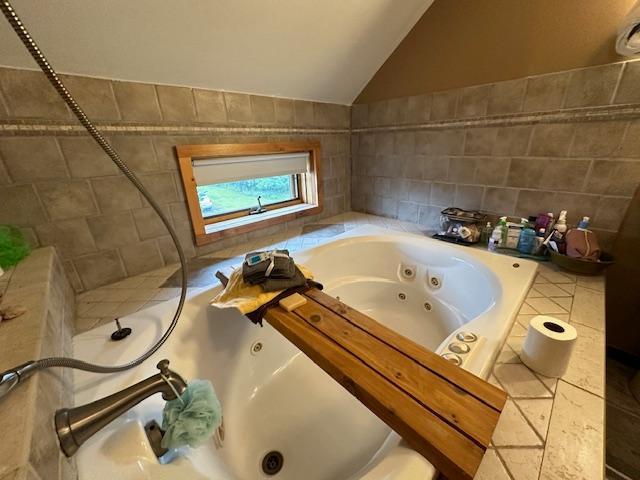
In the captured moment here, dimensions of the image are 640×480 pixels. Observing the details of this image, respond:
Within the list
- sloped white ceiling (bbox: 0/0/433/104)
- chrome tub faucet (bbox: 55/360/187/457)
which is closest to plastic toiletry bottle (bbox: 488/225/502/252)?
sloped white ceiling (bbox: 0/0/433/104)

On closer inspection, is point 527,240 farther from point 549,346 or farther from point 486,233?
point 549,346

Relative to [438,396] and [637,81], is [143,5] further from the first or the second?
[637,81]

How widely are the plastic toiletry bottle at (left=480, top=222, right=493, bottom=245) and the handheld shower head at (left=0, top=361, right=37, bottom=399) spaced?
6.48ft

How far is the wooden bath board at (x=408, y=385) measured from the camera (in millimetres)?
559

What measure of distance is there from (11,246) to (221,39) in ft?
4.04

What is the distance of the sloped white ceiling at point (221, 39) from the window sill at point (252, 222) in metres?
0.83

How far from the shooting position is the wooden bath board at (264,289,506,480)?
0.56 m

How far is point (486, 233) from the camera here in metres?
1.64

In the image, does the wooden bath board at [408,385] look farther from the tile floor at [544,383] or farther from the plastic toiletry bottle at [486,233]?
the plastic toiletry bottle at [486,233]

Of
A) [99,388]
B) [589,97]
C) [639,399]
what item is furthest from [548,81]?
[99,388]

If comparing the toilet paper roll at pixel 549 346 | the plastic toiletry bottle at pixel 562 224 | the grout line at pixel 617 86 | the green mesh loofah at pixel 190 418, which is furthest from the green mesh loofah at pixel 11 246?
the grout line at pixel 617 86

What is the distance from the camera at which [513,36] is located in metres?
1.37

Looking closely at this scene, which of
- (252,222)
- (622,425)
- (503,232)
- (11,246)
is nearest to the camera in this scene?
(11,246)

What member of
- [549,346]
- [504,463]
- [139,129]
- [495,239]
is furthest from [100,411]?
[495,239]
